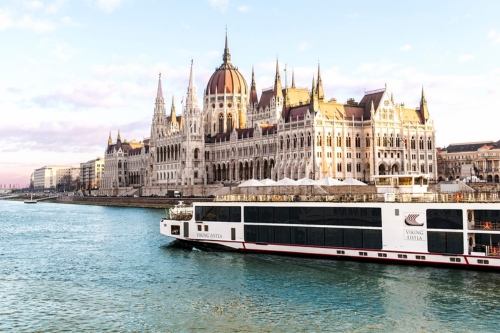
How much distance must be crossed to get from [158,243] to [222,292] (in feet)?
74.3

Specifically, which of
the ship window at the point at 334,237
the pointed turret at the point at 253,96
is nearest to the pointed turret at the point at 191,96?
the pointed turret at the point at 253,96

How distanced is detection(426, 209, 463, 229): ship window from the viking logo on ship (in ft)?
1.99

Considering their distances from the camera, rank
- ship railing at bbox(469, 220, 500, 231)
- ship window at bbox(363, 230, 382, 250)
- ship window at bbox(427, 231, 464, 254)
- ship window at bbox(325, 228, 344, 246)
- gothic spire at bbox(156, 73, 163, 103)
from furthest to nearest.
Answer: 1. gothic spire at bbox(156, 73, 163, 103)
2. ship window at bbox(325, 228, 344, 246)
3. ship window at bbox(363, 230, 382, 250)
4. ship window at bbox(427, 231, 464, 254)
5. ship railing at bbox(469, 220, 500, 231)

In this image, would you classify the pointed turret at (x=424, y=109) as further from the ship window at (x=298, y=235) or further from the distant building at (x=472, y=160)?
the ship window at (x=298, y=235)

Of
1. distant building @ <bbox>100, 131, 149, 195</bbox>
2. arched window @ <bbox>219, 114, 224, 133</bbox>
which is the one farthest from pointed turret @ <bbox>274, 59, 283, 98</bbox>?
distant building @ <bbox>100, 131, 149, 195</bbox>

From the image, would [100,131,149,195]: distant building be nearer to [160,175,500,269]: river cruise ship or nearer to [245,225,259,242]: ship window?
[160,175,500,269]: river cruise ship

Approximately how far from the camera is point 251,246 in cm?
4119

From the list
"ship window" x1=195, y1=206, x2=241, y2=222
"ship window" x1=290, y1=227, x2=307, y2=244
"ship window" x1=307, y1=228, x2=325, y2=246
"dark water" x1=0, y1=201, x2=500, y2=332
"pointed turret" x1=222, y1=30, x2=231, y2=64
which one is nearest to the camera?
"dark water" x1=0, y1=201, x2=500, y2=332

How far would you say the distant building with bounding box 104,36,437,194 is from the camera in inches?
4306

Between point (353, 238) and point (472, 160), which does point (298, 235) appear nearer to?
point (353, 238)

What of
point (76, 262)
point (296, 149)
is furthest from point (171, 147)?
point (76, 262)

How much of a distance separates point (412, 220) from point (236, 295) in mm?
12846

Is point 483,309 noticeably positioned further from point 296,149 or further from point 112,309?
point 296,149

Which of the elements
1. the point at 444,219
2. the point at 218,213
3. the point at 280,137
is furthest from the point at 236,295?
the point at 280,137
